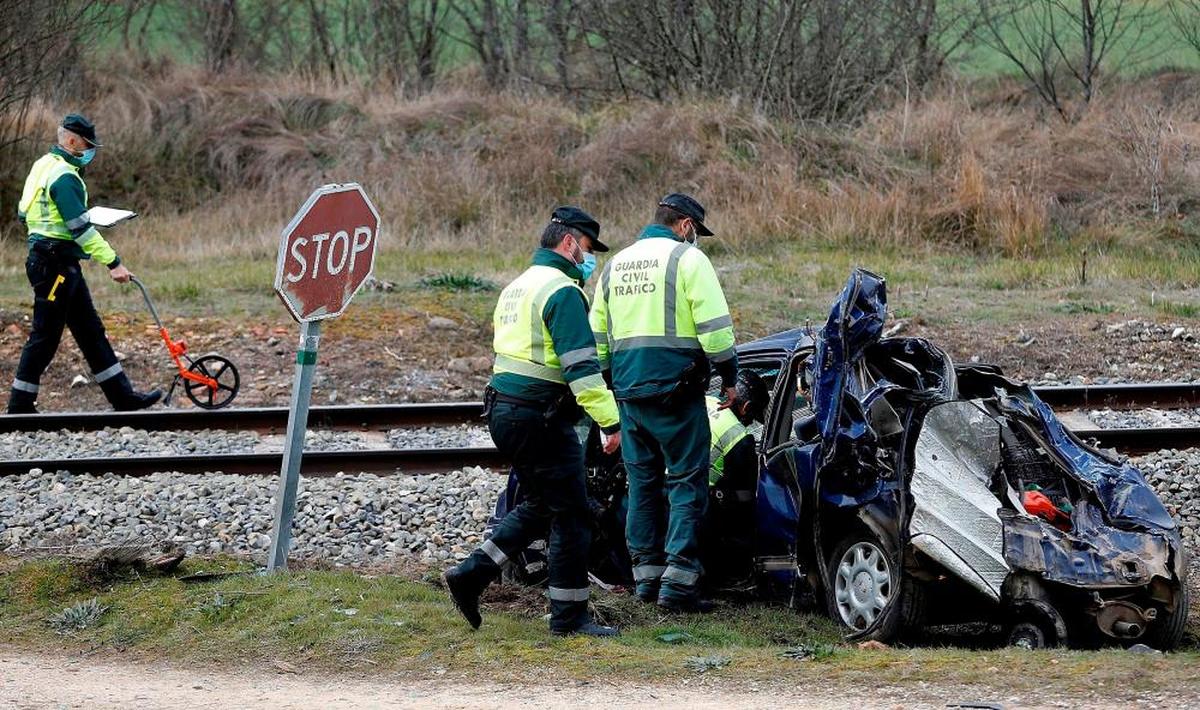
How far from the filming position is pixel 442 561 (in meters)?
8.27

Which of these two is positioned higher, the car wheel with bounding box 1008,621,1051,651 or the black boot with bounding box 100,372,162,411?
the black boot with bounding box 100,372,162,411

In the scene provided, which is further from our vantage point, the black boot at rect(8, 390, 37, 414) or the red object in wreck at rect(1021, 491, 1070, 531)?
the black boot at rect(8, 390, 37, 414)

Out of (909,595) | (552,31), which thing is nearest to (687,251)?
(909,595)

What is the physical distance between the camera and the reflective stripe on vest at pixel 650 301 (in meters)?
7.32

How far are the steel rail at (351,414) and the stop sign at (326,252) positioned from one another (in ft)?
15.6

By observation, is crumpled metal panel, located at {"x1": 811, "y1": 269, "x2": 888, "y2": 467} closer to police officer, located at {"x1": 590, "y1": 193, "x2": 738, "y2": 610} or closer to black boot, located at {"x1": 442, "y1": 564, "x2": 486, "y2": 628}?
police officer, located at {"x1": 590, "y1": 193, "x2": 738, "y2": 610}

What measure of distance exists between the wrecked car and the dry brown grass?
1156cm

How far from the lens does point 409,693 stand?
5996mm

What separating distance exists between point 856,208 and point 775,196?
1.12 m

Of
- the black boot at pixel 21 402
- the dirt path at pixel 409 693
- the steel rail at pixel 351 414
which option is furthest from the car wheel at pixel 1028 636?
the black boot at pixel 21 402

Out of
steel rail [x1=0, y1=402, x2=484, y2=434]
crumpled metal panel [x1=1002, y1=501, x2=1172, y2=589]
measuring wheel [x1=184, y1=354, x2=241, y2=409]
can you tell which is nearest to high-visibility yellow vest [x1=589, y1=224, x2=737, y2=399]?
crumpled metal panel [x1=1002, y1=501, x2=1172, y2=589]

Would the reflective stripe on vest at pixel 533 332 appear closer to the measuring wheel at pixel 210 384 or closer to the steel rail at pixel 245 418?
the steel rail at pixel 245 418

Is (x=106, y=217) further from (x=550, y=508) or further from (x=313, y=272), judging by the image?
(x=550, y=508)

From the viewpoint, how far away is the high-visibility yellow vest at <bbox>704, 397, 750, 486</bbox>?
305 inches
